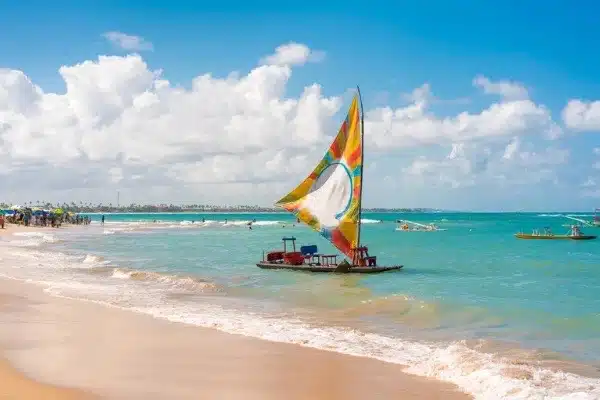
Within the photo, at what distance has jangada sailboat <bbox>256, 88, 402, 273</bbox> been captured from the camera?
33281mm

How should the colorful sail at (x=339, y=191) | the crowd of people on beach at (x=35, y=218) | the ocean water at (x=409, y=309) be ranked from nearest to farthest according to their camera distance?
the ocean water at (x=409, y=309)
the colorful sail at (x=339, y=191)
the crowd of people on beach at (x=35, y=218)

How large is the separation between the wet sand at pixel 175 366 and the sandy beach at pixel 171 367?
0.02 meters

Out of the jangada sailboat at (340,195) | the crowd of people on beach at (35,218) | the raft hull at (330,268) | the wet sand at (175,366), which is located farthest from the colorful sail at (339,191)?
the crowd of people on beach at (35,218)

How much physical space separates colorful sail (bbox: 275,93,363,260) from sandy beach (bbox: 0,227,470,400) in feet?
60.3

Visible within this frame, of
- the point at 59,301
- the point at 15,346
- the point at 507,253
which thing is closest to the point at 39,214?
the point at 507,253

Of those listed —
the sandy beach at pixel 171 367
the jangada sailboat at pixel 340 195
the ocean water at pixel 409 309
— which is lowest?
the ocean water at pixel 409 309

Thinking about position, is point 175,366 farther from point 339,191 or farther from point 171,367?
point 339,191

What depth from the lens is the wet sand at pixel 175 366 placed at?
10.0 m

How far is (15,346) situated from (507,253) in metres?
51.2

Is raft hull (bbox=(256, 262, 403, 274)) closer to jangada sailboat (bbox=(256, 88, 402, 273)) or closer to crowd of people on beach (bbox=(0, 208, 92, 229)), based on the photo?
jangada sailboat (bbox=(256, 88, 402, 273))

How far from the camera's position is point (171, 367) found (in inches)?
456

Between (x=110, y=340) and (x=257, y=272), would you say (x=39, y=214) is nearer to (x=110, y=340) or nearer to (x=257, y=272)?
(x=257, y=272)

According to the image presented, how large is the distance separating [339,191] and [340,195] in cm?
23

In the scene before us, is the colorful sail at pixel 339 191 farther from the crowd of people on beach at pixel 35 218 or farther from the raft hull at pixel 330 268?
the crowd of people on beach at pixel 35 218
